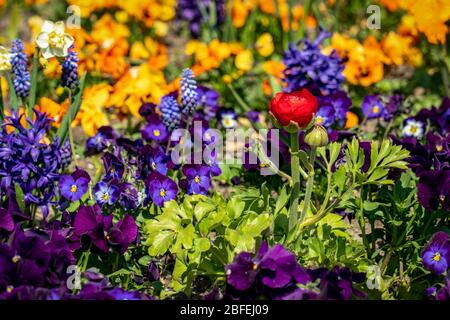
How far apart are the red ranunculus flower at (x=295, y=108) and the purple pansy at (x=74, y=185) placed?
82 centimetres

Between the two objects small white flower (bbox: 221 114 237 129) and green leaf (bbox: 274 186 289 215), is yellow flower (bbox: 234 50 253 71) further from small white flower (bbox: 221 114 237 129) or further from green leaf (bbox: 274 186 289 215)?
green leaf (bbox: 274 186 289 215)

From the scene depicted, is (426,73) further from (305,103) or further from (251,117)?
(305,103)

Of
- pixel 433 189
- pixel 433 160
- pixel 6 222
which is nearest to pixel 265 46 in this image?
pixel 433 160

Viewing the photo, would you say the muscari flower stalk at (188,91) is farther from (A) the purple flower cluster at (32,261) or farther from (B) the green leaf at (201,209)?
(A) the purple flower cluster at (32,261)

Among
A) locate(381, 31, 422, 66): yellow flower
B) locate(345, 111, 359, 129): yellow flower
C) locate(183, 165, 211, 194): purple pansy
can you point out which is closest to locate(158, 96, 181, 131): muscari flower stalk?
locate(183, 165, 211, 194): purple pansy


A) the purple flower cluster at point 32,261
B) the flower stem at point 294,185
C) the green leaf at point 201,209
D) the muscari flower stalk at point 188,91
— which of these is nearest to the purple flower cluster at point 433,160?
the flower stem at point 294,185

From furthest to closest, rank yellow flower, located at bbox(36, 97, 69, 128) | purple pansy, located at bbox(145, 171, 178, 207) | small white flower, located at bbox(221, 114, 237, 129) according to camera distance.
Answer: small white flower, located at bbox(221, 114, 237, 129), yellow flower, located at bbox(36, 97, 69, 128), purple pansy, located at bbox(145, 171, 178, 207)

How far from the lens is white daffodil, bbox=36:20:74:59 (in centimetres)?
299

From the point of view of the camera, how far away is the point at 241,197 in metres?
2.74

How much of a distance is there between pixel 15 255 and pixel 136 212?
60cm

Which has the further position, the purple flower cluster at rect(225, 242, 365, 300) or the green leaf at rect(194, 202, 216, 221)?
the green leaf at rect(194, 202, 216, 221)

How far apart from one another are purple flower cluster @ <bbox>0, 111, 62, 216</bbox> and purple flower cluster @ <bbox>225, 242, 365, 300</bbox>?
2.91 ft

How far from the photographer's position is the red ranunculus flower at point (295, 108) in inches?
94.1
